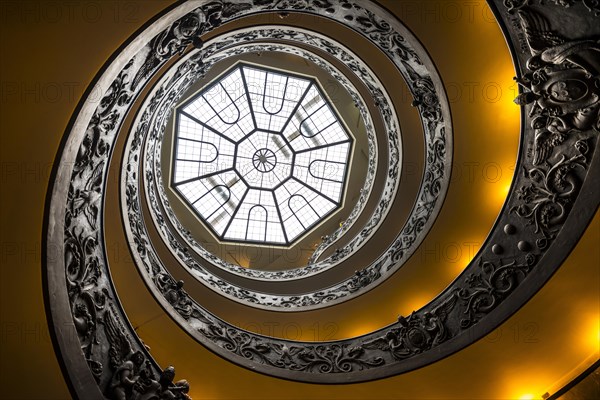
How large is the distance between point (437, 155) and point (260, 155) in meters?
7.39

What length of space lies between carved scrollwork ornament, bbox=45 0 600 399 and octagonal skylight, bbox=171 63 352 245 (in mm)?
6151

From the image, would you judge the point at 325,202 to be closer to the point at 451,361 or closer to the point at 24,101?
the point at 451,361

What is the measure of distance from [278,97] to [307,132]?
1.58 m

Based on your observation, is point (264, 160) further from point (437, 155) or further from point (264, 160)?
point (437, 155)

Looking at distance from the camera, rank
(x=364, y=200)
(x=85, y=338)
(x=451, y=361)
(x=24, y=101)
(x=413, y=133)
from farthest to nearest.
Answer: (x=364, y=200) → (x=413, y=133) → (x=451, y=361) → (x=85, y=338) → (x=24, y=101)

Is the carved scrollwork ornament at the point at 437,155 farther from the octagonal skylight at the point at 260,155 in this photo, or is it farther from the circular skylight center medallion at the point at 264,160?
the circular skylight center medallion at the point at 264,160

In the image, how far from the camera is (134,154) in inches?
331

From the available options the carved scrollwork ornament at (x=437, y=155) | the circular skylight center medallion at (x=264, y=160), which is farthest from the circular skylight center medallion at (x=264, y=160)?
the carved scrollwork ornament at (x=437, y=155)

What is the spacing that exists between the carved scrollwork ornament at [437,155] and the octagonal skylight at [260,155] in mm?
6151

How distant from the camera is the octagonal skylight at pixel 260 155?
1444 cm

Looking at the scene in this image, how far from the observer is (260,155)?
601 inches

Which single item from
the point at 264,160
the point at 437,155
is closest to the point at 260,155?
the point at 264,160

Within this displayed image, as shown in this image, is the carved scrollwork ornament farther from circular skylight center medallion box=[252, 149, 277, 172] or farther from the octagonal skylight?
circular skylight center medallion box=[252, 149, 277, 172]

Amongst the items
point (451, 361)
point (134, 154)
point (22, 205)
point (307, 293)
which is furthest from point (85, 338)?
point (307, 293)
